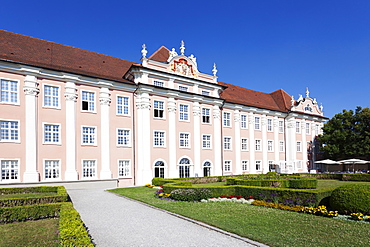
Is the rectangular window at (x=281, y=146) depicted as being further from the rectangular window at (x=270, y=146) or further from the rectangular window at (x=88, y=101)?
the rectangular window at (x=88, y=101)

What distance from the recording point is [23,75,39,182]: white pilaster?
79.2 ft

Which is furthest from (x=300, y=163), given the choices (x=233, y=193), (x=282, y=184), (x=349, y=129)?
(x=233, y=193)

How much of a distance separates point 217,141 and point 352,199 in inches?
980

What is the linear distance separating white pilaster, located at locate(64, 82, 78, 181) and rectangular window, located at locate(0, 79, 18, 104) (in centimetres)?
404

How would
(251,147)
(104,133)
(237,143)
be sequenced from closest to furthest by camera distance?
1. (104,133)
2. (237,143)
3. (251,147)

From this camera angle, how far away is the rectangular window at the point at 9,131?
2356cm

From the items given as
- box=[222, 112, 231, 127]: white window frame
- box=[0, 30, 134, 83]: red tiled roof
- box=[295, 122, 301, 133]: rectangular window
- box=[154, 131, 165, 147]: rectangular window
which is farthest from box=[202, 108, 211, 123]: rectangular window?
box=[295, 122, 301, 133]: rectangular window

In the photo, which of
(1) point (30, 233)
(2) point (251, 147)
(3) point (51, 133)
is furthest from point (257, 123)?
(1) point (30, 233)

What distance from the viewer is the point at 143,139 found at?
30.9m

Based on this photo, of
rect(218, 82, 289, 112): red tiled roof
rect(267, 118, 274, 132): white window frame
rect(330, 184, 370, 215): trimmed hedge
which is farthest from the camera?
rect(267, 118, 274, 132): white window frame

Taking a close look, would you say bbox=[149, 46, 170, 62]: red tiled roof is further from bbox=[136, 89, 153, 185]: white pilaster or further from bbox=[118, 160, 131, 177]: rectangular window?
bbox=[118, 160, 131, 177]: rectangular window

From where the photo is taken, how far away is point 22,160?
24.0m

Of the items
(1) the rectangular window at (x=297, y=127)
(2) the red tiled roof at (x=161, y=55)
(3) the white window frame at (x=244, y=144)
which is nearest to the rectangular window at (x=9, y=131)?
(2) the red tiled roof at (x=161, y=55)

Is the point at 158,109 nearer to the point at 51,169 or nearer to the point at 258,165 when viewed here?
the point at 51,169
